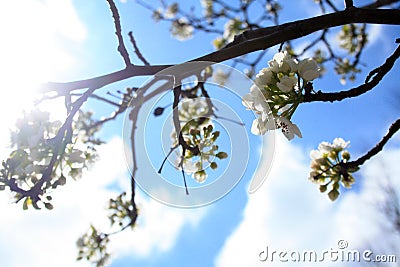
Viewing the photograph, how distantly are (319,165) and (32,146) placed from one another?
1416 mm

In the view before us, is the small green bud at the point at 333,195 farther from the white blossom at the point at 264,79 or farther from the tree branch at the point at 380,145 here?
the white blossom at the point at 264,79

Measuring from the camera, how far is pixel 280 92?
1.10 metres

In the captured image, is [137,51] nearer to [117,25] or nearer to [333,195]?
[117,25]

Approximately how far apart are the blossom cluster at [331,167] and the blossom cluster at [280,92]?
2.95 feet

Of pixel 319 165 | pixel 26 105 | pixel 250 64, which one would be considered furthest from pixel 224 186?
pixel 250 64

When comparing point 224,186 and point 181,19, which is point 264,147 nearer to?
point 224,186

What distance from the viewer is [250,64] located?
2.89 m

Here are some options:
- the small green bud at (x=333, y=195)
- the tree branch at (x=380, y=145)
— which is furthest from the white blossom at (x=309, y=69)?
the small green bud at (x=333, y=195)

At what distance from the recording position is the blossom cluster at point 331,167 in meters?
1.88

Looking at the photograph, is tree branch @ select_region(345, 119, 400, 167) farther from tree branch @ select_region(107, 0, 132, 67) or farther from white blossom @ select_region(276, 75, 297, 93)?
tree branch @ select_region(107, 0, 132, 67)

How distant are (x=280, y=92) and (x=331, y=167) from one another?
965mm

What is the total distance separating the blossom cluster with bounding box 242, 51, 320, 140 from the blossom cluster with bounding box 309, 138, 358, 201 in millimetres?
899

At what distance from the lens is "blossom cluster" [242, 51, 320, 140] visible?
1069mm

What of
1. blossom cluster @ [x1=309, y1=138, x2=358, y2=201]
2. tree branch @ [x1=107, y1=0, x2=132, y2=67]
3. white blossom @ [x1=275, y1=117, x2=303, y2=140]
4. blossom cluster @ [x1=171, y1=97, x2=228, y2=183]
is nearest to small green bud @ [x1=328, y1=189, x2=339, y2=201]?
blossom cluster @ [x1=309, y1=138, x2=358, y2=201]
